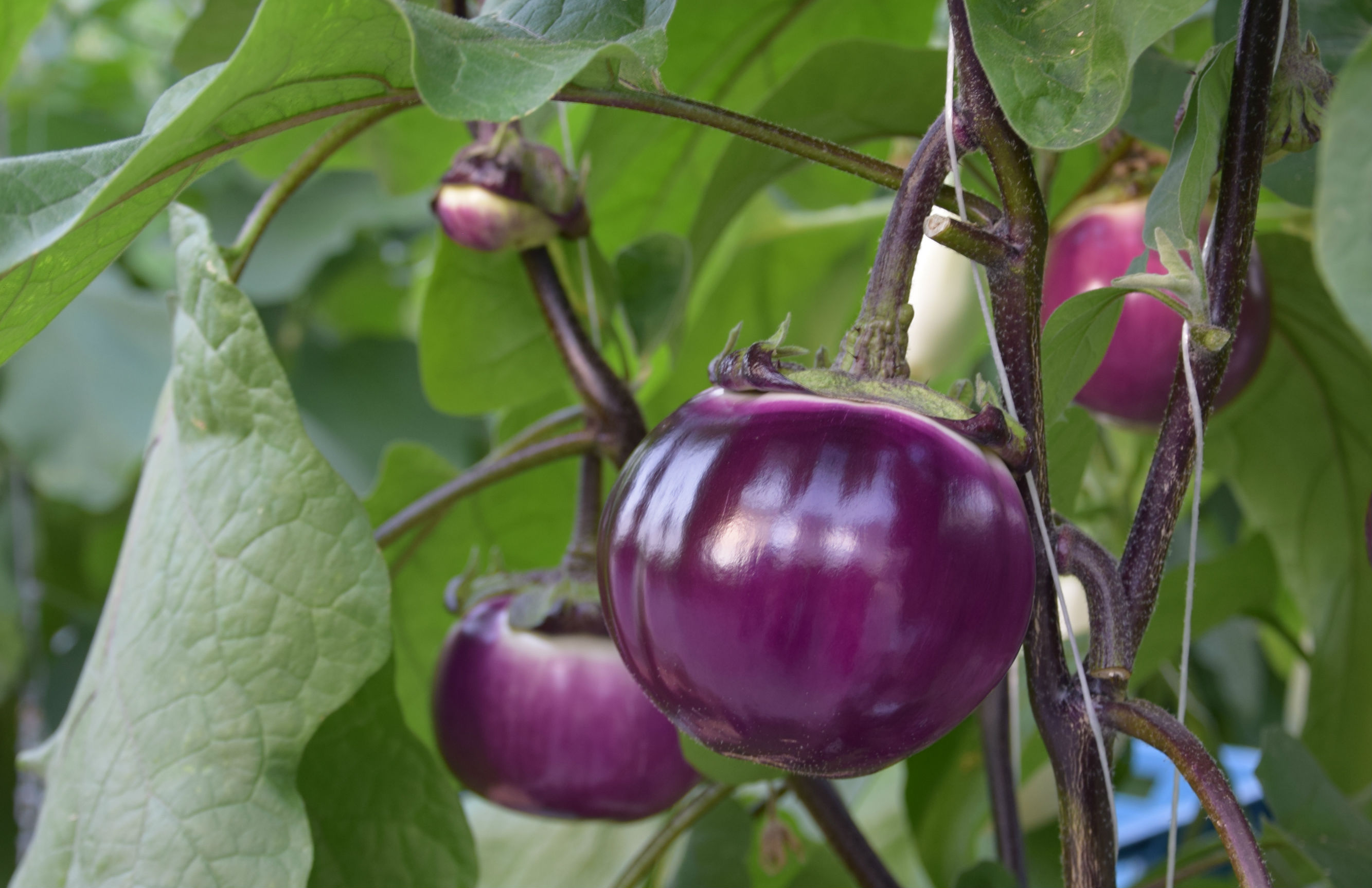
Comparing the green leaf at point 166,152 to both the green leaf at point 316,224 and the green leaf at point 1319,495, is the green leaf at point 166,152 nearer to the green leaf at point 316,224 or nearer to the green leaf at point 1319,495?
the green leaf at point 1319,495

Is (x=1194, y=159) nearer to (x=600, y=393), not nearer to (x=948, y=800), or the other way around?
(x=600, y=393)

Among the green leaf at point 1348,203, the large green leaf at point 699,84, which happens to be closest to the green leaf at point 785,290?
the large green leaf at point 699,84

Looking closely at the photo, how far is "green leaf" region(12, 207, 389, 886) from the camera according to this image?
0.29 m

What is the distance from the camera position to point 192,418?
321mm

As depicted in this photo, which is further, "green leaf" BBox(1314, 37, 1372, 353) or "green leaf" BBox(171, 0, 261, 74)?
"green leaf" BBox(171, 0, 261, 74)

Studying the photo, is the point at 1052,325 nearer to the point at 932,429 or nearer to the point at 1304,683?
the point at 932,429

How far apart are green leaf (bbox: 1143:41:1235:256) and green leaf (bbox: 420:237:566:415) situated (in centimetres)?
25

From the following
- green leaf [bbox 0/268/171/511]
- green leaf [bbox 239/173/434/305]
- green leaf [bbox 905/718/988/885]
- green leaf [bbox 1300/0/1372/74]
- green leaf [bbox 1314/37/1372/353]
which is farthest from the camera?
green leaf [bbox 239/173/434/305]

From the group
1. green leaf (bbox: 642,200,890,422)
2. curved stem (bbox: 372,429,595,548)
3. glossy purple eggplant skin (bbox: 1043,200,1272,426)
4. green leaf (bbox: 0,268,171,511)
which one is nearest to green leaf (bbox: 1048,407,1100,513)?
glossy purple eggplant skin (bbox: 1043,200,1272,426)

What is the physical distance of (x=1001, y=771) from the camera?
0.42m

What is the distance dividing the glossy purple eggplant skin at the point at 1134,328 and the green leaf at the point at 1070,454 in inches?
1.2

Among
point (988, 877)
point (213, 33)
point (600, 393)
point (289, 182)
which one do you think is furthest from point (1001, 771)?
point (213, 33)

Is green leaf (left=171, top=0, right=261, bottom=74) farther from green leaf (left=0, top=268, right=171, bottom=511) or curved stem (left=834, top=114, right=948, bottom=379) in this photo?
green leaf (left=0, top=268, right=171, bottom=511)

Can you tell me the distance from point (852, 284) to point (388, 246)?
0.68 metres
